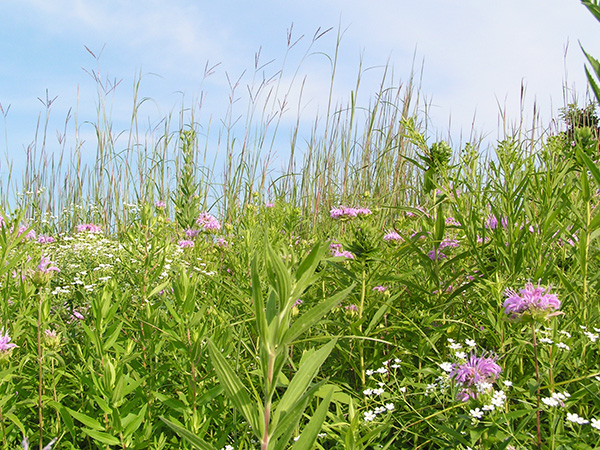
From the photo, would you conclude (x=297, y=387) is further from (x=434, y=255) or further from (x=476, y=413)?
(x=434, y=255)

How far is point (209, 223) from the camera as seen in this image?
3.08 meters

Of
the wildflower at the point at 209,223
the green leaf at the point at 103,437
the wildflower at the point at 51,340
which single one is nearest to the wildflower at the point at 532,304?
the green leaf at the point at 103,437

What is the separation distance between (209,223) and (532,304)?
90.9 inches

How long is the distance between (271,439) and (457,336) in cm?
113

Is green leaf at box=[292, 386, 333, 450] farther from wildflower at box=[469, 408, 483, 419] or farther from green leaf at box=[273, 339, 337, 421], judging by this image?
wildflower at box=[469, 408, 483, 419]

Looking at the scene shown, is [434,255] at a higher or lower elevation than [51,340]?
higher

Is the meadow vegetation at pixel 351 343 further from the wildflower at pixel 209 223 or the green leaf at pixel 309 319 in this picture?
the wildflower at pixel 209 223

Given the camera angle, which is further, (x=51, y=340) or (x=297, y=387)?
(x=51, y=340)

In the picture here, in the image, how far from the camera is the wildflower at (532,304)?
1.05 metres

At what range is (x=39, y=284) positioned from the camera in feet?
4.07

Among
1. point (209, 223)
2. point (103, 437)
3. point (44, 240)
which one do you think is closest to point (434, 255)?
point (103, 437)

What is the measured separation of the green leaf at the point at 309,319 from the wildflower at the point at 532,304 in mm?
728

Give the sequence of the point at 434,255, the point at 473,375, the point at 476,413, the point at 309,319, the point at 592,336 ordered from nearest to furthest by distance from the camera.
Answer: the point at 309,319 < the point at 476,413 < the point at 473,375 < the point at 592,336 < the point at 434,255

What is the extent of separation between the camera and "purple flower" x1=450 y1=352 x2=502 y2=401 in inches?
40.1
